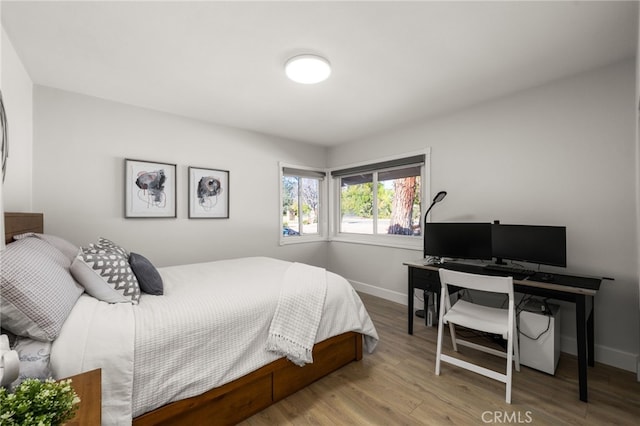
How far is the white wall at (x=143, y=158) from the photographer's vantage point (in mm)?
2547

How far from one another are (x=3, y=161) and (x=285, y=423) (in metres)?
2.43

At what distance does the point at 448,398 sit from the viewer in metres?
1.85

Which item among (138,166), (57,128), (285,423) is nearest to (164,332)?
(285,423)

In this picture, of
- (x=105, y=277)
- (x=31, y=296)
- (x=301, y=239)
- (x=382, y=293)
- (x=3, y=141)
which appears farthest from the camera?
(x=301, y=239)

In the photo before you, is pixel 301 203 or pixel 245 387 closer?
pixel 245 387

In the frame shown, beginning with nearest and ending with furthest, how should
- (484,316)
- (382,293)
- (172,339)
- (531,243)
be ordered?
(172,339)
(484,316)
(531,243)
(382,293)

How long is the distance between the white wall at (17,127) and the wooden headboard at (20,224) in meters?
0.11

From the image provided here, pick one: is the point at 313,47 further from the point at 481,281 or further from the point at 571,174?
the point at 571,174

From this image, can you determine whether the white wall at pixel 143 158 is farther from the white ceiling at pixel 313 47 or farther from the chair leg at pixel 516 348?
the chair leg at pixel 516 348

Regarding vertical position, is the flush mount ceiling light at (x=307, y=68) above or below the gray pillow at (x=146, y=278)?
above

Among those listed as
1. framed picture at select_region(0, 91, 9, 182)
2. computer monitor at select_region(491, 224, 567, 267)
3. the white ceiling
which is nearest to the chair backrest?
computer monitor at select_region(491, 224, 567, 267)

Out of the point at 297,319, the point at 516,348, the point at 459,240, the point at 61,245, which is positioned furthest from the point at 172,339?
the point at 459,240

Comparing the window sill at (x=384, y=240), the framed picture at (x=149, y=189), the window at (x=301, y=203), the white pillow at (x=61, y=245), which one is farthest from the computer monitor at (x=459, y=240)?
the white pillow at (x=61, y=245)

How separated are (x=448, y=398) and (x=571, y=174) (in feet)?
7.02
